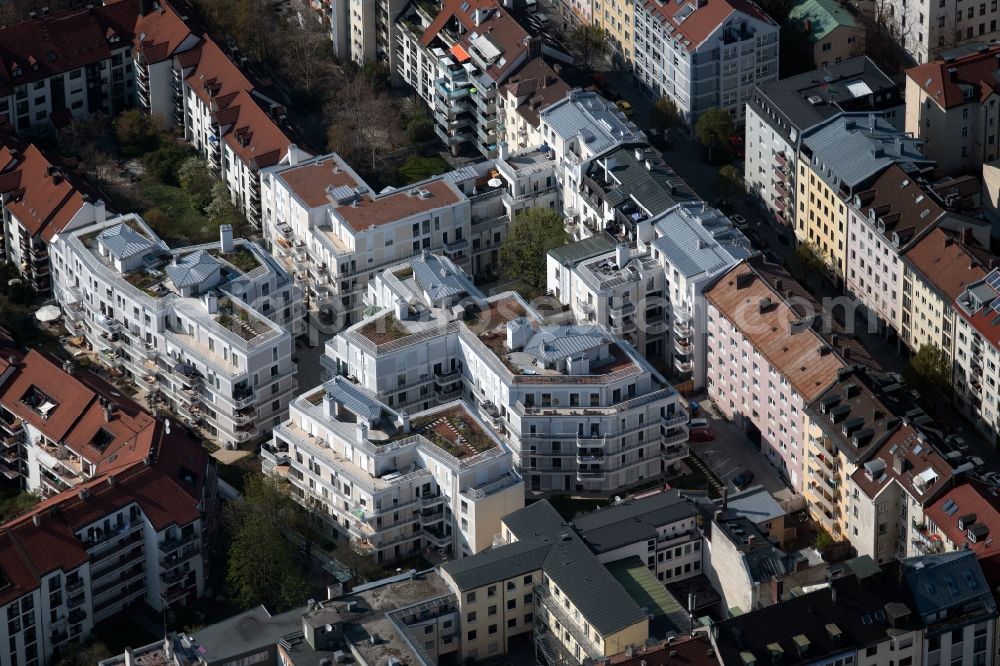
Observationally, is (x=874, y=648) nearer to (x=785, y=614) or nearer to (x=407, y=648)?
(x=785, y=614)

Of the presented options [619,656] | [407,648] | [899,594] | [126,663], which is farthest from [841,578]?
[126,663]

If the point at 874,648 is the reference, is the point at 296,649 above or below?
above

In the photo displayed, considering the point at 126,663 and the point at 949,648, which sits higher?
the point at 126,663

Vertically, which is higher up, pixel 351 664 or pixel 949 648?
pixel 351 664

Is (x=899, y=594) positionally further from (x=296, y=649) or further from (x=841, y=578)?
(x=296, y=649)

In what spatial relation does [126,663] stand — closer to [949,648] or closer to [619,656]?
[619,656]

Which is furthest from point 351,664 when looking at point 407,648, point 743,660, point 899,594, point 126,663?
point 899,594

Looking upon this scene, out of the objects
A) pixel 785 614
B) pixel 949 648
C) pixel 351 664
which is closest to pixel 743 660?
pixel 785 614
